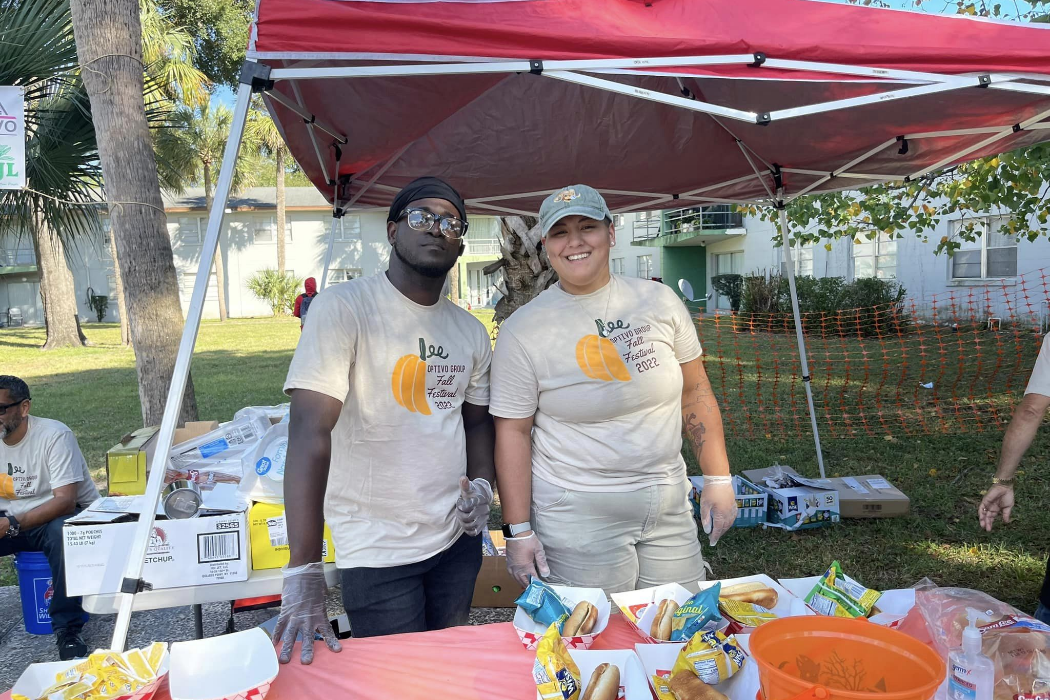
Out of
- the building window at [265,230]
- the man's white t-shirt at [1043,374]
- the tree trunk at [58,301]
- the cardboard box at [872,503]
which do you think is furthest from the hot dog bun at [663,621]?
the building window at [265,230]

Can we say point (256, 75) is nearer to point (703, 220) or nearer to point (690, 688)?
point (690, 688)

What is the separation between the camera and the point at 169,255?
15.4ft

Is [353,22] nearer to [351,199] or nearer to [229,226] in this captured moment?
[351,199]

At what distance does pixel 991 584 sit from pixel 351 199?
4390mm

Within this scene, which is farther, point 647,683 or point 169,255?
point 169,255

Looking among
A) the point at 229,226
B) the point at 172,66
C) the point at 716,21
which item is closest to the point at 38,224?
the point at 716,21

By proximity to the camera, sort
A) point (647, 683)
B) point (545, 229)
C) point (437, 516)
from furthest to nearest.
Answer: point (545, 229) < point (437, 516) < point (647, 683)

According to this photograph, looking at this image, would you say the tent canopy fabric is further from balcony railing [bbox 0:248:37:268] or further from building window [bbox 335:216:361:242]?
balcony railing [bbox 0:248:37:268]

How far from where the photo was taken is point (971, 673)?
1280 millimetres

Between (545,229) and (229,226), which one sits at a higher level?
(229,226)

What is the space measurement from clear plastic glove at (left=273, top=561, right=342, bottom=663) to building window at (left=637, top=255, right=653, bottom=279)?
2804 cm

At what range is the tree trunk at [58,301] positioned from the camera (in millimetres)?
17891

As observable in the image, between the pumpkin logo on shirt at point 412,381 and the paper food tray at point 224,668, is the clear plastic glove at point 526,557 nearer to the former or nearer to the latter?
the pumpkin logo on shirt at point 412,381

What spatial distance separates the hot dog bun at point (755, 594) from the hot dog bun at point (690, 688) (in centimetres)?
39
